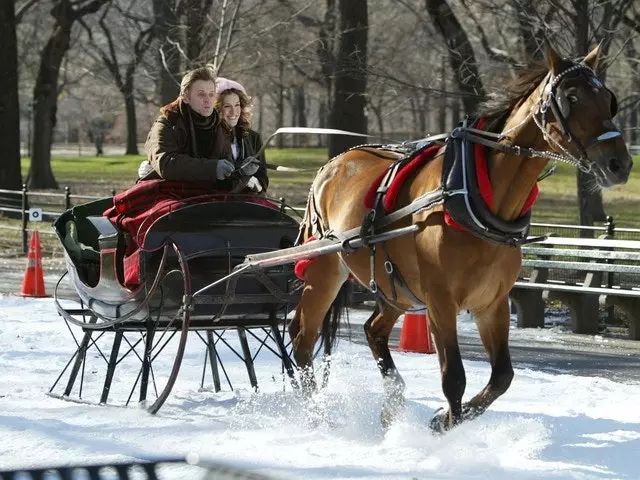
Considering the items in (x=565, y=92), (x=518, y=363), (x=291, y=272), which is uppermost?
(x=565, y=92)

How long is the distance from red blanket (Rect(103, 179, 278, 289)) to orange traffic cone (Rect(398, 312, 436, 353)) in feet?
10.2

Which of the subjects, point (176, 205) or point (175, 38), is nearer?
point (176, 205)

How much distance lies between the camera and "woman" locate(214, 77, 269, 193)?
8.48 metres

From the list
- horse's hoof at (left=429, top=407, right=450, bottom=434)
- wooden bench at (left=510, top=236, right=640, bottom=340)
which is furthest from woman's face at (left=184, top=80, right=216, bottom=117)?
wooden bench at (left=510, top=236, right=640, bottom=340)

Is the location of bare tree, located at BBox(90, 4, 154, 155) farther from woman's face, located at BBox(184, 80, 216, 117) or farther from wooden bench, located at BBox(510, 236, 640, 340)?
woman's face, located at BBox(184, 80, 216, 117)

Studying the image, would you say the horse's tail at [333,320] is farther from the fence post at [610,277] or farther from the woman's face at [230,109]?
the fence post at [610,277]

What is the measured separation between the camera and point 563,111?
6.31m

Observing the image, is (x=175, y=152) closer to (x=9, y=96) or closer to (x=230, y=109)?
(x=230, y=109)

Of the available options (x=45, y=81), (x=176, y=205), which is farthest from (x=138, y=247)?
(x=45, y=81)

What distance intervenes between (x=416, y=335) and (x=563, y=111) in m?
5.08

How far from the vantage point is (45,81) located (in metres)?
34.2

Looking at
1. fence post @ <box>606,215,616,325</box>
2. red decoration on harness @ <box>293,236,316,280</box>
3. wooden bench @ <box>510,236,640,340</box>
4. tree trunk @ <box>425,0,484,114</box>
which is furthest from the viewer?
tree trunk @ <box>425,0,484,114</box>

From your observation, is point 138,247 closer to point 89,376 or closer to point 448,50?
point 89,376

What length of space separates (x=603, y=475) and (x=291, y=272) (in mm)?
3006
